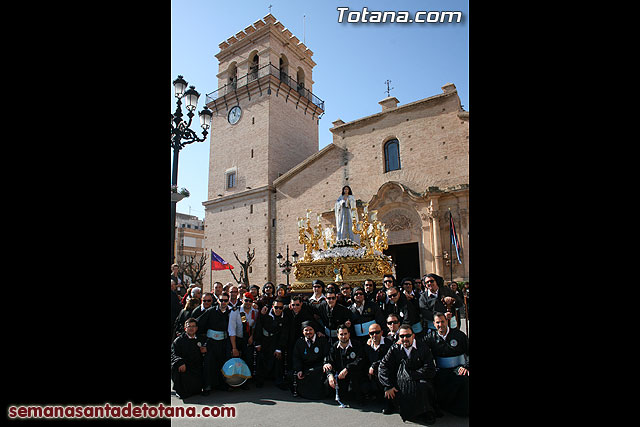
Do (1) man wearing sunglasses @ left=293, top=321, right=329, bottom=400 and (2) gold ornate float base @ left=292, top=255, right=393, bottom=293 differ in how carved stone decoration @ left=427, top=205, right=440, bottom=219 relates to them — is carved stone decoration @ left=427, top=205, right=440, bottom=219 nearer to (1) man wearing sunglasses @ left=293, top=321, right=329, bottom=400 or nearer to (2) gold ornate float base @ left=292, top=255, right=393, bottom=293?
(2) gold ornate float base @ left=292, top=255, right=393, bottom=293

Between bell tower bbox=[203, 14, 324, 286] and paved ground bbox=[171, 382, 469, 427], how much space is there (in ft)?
58.4

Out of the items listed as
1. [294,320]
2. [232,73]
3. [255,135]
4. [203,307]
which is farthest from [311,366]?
[232,73]

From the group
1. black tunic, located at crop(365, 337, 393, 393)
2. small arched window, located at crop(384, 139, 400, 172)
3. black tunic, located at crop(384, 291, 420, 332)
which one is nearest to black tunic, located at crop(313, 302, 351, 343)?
black tunic, located at crop(384, 291, 420, 332)

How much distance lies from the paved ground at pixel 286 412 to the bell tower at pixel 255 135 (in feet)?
58.4

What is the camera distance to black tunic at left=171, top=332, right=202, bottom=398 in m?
5.88

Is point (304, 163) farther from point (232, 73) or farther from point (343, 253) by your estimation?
point (343, 253)

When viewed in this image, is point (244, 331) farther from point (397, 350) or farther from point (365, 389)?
point (397, 350)

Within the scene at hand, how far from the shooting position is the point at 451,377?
200 inches

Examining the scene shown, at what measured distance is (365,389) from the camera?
18.1ft
